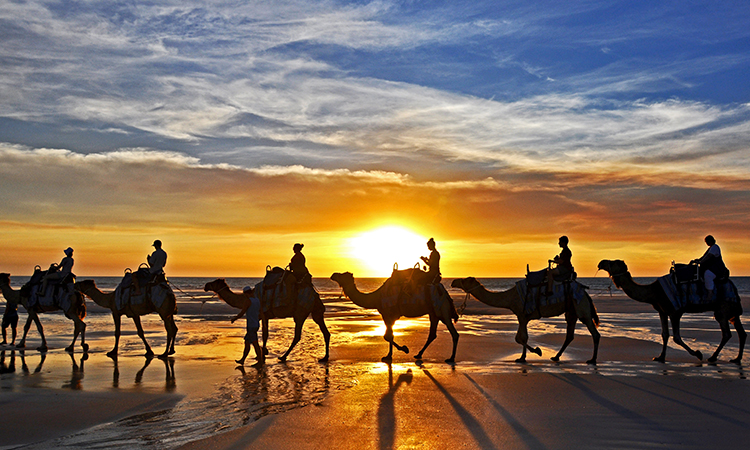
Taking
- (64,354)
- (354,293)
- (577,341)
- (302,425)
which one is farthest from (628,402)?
(64,354)

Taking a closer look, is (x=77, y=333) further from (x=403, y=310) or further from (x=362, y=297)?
(x=403, y=310)

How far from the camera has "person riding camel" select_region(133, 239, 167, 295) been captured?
611 inches

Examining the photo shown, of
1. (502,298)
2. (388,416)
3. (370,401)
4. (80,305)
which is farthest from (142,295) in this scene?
(388,416)

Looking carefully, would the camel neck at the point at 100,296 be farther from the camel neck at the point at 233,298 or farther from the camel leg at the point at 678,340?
the camel leg at the point at 678,340

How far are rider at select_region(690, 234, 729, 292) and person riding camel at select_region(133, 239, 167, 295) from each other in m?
13.9

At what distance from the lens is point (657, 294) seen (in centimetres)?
1490

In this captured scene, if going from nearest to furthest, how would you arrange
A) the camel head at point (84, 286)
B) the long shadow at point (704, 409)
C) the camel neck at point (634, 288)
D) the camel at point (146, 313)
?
1. the long shadow at point (704, 409)
2. the camel at point (146, 313)
3. the camel neck at point (634, 288)
4. the camel head at point (84, 286)

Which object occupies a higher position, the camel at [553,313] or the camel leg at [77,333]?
the camel at [553,313]

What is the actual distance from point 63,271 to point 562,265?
45.9 ft

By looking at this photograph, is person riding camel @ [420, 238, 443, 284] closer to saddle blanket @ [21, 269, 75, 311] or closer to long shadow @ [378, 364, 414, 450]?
Answer: long shadow @ [378, 364, 414, 450]

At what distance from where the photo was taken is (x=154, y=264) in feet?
50.9

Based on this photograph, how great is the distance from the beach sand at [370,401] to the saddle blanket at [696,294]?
→ 4.89 feet

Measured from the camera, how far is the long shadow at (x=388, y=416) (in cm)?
703

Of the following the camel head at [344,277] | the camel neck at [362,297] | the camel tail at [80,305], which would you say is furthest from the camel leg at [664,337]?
the camel tail at [80,305]
